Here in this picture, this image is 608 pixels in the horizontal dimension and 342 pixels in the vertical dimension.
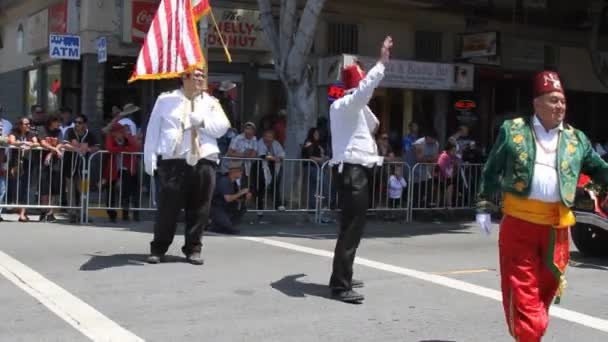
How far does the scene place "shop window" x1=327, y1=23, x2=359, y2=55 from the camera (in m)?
19.3

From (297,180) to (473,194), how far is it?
3.65 m

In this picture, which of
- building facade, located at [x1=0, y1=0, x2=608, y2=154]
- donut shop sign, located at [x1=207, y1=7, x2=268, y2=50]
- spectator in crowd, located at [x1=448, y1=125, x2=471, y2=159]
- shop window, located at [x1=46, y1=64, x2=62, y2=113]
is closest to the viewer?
spectator in crowd, located at [x1=448, y1=125, x2=471, y2=159]

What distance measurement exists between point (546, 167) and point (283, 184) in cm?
872

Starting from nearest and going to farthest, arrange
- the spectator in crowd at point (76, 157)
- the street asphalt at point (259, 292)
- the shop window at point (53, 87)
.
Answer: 1. the street asphalt at point (259, 292)
2. the spectator in crowd at point (76, 157)
3. the shop window at point (53, 87)

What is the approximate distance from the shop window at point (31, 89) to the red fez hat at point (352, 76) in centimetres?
1495

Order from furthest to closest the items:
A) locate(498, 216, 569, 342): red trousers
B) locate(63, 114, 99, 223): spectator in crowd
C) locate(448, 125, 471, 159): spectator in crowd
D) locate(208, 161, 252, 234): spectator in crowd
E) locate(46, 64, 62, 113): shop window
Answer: locate(46, 64, 62, 113): shop window
locate(448, 125, 471, 159): spectator in crowd
locate(63, 114, 99, 223): spectator in crowd
locate(208, 161, 252, 234): spectator in crowd
locate(498, 216, 569, 342): red trousers

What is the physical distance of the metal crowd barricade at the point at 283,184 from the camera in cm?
1359

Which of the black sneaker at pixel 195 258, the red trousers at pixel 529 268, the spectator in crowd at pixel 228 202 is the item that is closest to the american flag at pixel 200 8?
the spectator in crowd at pixel 228 202

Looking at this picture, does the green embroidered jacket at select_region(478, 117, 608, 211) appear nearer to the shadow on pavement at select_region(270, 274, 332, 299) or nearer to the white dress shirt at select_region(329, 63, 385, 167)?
the white dress shirt at select_region(329, 63, 385, 167)

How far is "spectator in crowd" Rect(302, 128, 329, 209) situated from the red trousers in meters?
8.60

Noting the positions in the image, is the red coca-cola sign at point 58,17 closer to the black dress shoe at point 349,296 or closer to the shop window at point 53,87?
the shop window at point 53,87

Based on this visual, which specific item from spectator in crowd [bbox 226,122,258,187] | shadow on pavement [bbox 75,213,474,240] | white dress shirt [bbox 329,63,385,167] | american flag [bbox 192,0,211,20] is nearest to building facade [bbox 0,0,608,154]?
spectator in crowd [bbox 226,122,258,187]

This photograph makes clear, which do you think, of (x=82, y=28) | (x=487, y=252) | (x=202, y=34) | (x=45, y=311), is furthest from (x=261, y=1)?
(x=45, y=311)

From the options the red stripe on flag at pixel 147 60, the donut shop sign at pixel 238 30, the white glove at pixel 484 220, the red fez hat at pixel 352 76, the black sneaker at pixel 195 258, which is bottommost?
the black sneaker at pixel 195 258
